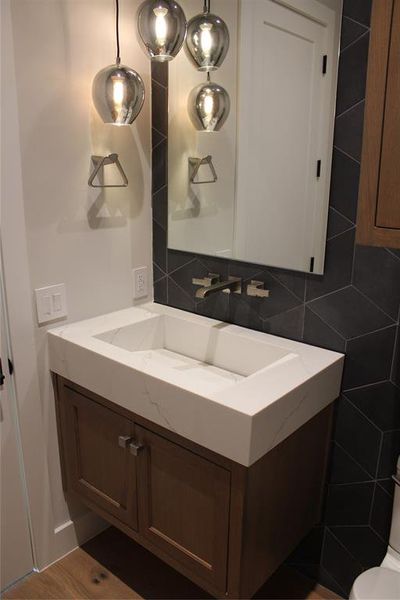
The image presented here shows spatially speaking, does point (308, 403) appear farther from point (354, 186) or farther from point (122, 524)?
point (122, 524)

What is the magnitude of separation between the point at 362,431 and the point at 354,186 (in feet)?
2.63

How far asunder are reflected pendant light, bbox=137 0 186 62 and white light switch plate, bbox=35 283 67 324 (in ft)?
2.83

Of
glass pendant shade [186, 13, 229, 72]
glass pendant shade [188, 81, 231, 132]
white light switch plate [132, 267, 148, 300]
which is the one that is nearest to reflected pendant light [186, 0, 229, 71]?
glass pendant shade [186, 13, 229, 72]

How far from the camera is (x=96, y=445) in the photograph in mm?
1710

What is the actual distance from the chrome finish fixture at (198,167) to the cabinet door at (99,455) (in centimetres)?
95

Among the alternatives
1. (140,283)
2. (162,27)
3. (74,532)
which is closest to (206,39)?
(162,27)

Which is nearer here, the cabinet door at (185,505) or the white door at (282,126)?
the cabinet door at (185,505)

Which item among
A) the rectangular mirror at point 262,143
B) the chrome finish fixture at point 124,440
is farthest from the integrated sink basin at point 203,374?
the rectangular mirror at point 262,143

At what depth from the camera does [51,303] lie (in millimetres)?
1719

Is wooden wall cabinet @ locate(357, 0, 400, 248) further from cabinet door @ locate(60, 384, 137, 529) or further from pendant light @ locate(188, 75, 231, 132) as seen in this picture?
cabinet door @ locate(60, 384, 137, 529)

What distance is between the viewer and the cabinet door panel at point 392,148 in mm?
935

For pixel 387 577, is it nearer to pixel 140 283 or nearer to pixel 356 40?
pixel 140 283

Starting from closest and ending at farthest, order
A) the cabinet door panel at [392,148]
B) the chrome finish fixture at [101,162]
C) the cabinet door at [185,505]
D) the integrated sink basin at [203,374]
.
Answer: the cabinet door panel at [392,148] → the integrated sink basin at [203,374] → the cabinet door at [185,505] → the chrome finish fixture at [101,162]

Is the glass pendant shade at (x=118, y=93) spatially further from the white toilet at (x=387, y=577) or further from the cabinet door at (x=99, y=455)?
the white toilet at (x=387, y=577)
